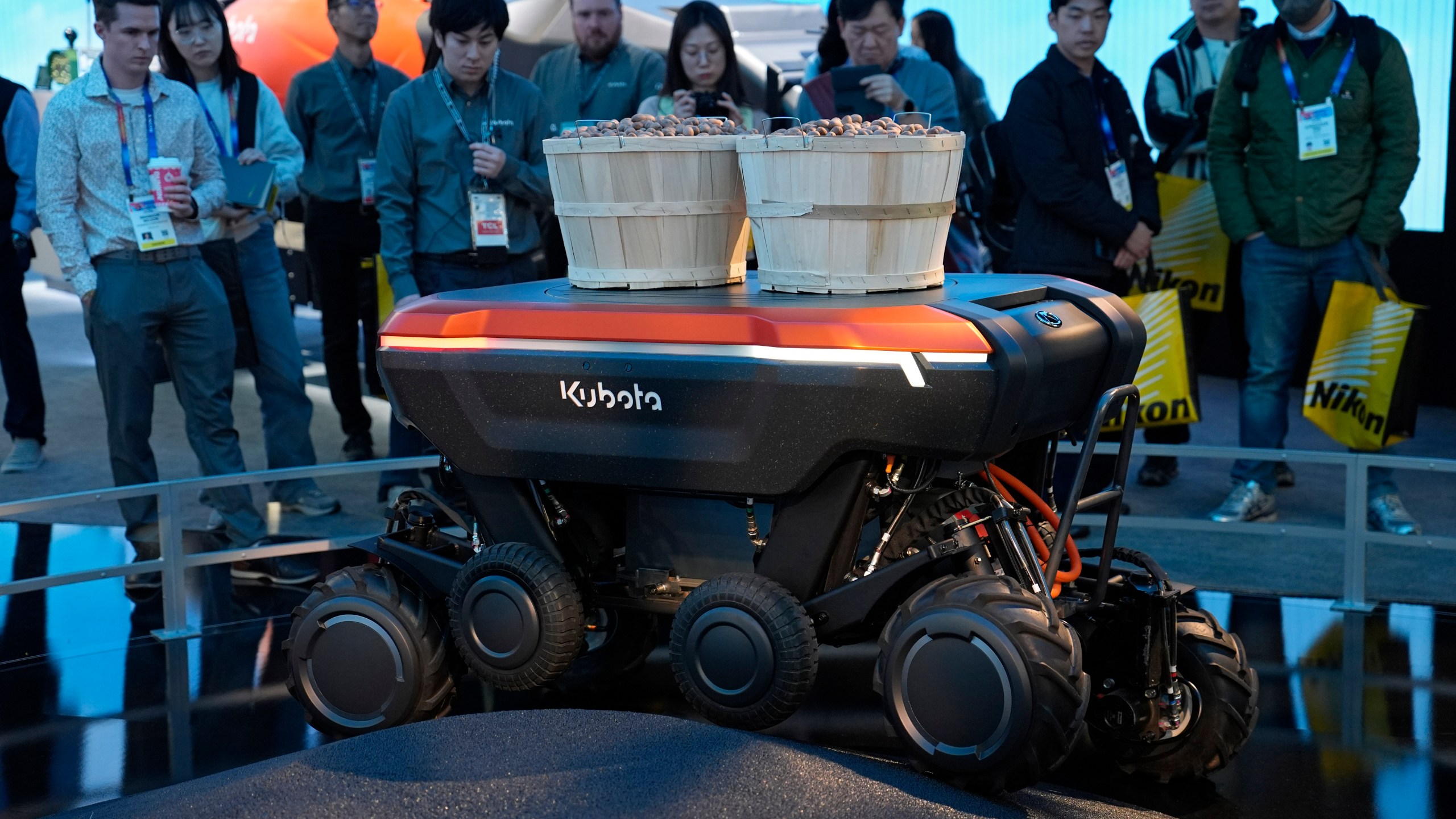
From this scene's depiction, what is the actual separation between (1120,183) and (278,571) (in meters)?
2.84

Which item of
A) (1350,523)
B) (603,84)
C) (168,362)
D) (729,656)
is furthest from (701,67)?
(729,656)

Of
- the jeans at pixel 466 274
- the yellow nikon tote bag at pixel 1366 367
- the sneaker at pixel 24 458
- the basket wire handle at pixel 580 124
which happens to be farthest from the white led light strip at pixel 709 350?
the sneaker at pixel 24 458

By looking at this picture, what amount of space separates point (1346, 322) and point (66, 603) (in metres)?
3.86

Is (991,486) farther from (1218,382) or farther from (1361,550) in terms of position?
(1218,382)

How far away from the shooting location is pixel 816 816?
2.22 m

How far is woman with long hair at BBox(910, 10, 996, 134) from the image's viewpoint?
6.14m

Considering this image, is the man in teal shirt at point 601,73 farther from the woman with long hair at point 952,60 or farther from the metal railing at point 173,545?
the metal railing at point 173,545

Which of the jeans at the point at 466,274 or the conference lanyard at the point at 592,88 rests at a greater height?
the conference lanyard at the point at 592,88

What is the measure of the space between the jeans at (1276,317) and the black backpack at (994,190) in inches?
30.5

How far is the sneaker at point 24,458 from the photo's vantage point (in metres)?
5.72

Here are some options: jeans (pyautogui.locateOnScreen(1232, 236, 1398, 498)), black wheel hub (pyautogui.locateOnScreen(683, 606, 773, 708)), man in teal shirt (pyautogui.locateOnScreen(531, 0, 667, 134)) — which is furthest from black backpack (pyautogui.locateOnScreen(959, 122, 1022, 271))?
black wheel hub (pyautogui.locateOnScreen(683, 606, 773, 708))

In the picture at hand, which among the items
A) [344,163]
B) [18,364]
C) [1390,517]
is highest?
[344,163]

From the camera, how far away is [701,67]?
455 cm

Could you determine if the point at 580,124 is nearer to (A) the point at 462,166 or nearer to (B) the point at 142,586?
(A) the point at 462,166
